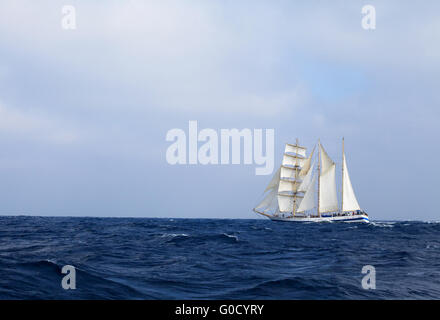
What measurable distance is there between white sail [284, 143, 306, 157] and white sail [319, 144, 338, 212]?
18.6 metres

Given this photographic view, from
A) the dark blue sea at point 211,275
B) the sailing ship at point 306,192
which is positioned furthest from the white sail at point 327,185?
the dark blue sea at point 211,275

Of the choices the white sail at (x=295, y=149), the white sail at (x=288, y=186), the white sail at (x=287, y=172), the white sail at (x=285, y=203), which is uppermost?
the white sail at (x=295, y=149)

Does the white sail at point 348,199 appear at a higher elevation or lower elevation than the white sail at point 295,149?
lower

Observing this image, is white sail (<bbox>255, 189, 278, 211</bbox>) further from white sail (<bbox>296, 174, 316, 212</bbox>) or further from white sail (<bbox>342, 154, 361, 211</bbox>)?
white sail (<bbox>342, 154, 361, 211</bbox>)

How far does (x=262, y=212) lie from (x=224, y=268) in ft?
327

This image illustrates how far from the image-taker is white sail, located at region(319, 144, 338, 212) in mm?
97000

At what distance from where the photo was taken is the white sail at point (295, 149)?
118m

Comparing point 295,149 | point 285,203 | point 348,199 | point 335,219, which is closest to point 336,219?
point 335,219

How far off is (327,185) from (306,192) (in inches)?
269

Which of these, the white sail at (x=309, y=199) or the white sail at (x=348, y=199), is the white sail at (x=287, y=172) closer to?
the white sail at (x=309, y=199)

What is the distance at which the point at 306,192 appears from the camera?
102 meters

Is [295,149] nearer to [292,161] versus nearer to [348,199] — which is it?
[292,161]

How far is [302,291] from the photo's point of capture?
12805 millimetres
